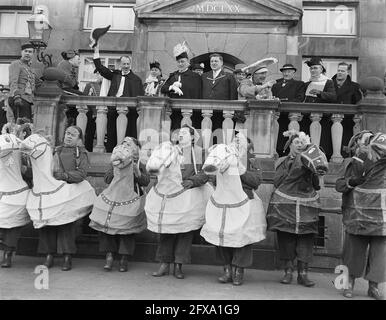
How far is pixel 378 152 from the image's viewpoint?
581 cm

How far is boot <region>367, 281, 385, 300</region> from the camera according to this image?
18.9ft

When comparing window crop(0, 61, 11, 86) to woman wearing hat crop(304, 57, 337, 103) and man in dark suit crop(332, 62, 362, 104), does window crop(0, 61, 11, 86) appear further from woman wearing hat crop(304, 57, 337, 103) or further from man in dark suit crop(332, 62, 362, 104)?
man in dark suit crop(332, 62, 362, 104)

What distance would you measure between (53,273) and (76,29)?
31.7 ft

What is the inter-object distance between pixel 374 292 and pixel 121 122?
15.4ft

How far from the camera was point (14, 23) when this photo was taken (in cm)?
1509

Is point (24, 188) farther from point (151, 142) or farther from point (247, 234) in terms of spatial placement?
point (247, 234)

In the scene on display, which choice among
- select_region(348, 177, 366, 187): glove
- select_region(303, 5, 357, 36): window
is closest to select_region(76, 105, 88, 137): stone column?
select_region(348, 177, 366, 187): glove

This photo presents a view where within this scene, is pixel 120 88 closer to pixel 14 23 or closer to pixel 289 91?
pixel 289 91

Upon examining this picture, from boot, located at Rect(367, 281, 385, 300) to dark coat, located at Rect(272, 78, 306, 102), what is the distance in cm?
378

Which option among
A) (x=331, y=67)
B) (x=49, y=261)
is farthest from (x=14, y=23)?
(x=49, y=261)

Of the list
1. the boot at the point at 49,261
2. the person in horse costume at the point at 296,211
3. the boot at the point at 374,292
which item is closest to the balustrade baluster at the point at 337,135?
the person in horse costume at the point at 296,211

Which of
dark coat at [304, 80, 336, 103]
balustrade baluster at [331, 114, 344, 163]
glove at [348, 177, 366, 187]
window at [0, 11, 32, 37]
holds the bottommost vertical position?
glove at [348, 177, 366, 187]

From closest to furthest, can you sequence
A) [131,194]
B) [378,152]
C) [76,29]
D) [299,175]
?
1. [378,152]
2. [299,175]
3. [131,194]
4. [76,29]
